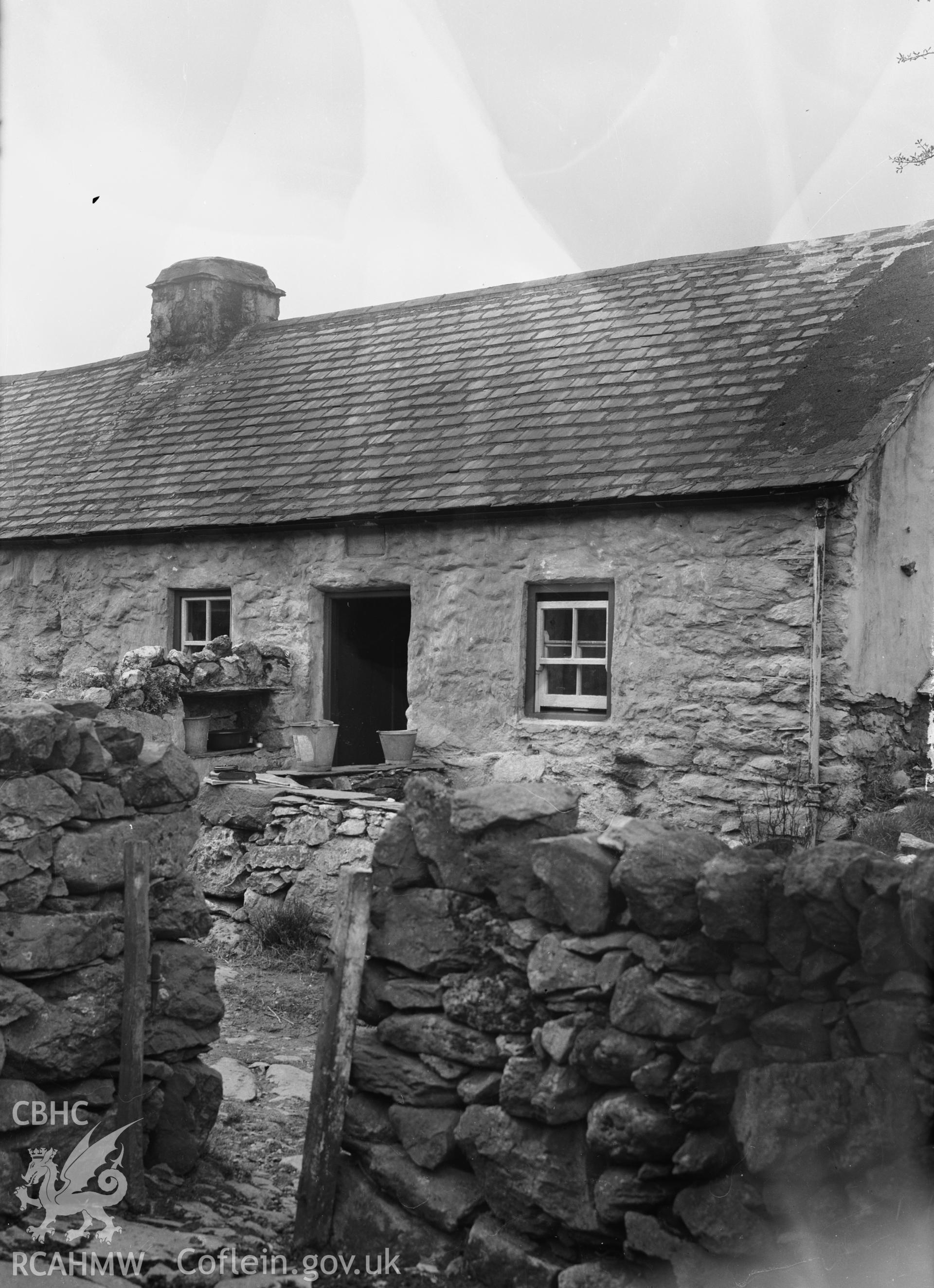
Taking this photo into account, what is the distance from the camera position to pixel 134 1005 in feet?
17.6

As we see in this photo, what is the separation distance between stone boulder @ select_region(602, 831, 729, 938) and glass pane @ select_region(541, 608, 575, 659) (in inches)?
252

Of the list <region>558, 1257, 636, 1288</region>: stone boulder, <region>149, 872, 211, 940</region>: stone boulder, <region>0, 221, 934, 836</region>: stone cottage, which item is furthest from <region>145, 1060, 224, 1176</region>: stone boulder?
<region>0, 221, 934, 836</region>: stone cottage

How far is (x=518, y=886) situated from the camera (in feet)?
15.2

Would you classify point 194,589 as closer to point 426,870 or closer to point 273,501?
point 273,501

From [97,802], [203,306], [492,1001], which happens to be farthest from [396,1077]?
[203,306]

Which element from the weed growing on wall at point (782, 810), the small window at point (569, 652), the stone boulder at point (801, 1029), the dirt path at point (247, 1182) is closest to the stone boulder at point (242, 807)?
the dirt path at point (247, 1182)

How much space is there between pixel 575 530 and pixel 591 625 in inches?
31.5

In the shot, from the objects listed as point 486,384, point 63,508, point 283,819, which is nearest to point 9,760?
point 283,819

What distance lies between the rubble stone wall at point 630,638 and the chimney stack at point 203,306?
4661 mm

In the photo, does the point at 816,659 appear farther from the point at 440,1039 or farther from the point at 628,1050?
the point at 628,1050

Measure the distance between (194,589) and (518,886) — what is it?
342 inches

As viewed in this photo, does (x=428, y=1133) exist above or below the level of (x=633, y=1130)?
below

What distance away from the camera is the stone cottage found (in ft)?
31.6

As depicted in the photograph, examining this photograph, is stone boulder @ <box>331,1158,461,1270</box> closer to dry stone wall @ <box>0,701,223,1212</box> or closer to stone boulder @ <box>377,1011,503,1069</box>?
stone boulder @ <box>377,1011,503,1069</box>
